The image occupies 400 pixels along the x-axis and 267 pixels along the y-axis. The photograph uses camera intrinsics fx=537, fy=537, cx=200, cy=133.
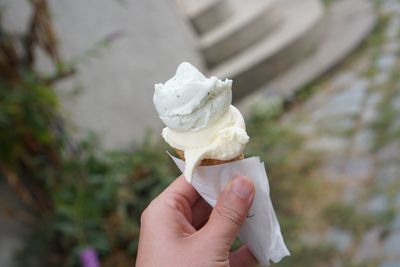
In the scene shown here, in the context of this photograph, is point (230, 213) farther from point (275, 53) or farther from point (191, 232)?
point (275, 53)

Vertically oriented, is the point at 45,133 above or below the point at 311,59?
above

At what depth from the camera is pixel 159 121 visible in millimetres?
4227

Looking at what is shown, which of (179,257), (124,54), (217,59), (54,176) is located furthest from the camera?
(217,59)

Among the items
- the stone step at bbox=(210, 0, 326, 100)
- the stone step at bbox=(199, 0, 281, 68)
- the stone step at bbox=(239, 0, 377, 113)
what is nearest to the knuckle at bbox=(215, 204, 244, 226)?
the stone step at bbox=(239, 0, 377, 113)

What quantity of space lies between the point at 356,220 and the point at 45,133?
70.6 inches

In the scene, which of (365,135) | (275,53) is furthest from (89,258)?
(275,53)

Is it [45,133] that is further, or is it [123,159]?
[123,159]

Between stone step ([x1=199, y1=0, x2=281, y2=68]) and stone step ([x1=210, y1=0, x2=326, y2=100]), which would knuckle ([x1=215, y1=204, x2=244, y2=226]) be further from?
stone step ([x1=199, y1=0, x2=281, y2=68])

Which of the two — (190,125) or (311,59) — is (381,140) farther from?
(190,125)

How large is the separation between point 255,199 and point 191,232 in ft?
0.73

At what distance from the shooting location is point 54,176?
2.97 m

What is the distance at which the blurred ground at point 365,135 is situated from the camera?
9.81 ft

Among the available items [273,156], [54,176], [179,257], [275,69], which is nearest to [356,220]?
[273,156]

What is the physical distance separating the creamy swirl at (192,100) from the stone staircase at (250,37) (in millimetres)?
3368
